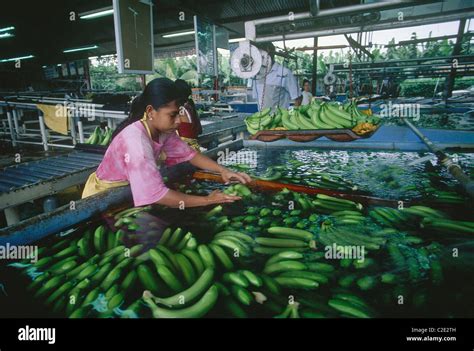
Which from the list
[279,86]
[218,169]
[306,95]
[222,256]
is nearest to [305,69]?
[306,95]

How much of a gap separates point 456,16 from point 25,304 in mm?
5089

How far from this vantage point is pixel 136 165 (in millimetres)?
2322

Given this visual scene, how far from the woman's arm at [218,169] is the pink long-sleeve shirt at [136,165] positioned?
634 mm

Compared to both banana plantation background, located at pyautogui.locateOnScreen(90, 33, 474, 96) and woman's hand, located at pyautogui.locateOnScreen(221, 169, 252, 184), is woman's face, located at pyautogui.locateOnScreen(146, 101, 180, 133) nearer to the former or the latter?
woman's hand, located at pyautogui.locateOnScreen(221, 169, 252, 184)

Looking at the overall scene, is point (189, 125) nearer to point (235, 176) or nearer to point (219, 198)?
point (235, 176)

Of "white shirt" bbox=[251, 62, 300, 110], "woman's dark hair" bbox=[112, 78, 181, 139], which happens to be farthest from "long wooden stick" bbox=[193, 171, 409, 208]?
"white shirt" bbox=[251, 62, 300, 110]

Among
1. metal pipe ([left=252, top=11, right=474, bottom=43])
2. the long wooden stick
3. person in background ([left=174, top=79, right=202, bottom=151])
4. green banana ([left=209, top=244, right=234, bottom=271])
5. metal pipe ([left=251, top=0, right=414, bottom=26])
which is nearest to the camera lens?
green banana ([left=209, top=244, right=234, bottom=271])

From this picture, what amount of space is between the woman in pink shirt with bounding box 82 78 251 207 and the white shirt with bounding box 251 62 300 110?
15.0 ft

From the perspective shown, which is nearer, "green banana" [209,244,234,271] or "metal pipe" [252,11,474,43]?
"green banana" [209,244,234,271]

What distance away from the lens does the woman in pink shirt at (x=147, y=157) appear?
2326 millimetres

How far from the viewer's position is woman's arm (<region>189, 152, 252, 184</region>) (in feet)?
9.78
